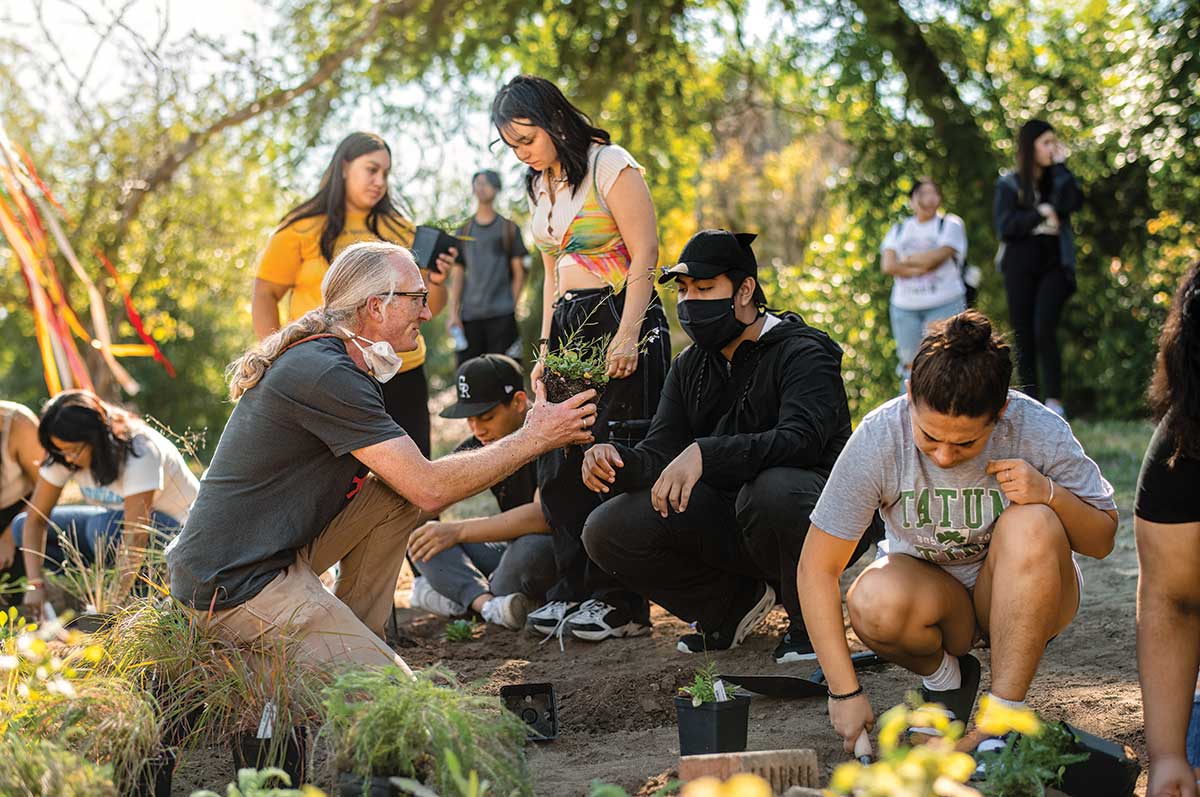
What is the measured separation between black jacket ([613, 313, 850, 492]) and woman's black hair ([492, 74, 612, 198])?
770 millimetres

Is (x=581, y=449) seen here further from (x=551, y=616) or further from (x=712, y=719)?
(x=712, y=719)

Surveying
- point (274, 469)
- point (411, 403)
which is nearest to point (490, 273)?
point (411, 403)

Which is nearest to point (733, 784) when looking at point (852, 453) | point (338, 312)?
point (852, 453)

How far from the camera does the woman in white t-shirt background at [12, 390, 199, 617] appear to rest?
496 centimetres

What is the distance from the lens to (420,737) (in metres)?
2.55

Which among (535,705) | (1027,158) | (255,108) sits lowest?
(535,705)

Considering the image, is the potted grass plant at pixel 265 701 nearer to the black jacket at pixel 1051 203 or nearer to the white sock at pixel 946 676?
the white sock at pixel 946 676

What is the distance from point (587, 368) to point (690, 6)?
23.2 feet

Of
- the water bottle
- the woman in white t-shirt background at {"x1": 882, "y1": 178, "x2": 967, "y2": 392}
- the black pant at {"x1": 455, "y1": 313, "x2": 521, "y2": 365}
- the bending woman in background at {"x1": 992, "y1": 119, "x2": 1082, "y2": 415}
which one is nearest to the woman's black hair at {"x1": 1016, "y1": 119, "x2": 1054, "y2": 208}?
the bending woman in background at {"x1": 992, "y1": 119, "x2": 1082, "y2": 415}

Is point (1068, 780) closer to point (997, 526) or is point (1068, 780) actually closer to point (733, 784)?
point (997, 526)

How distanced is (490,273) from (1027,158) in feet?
11.4

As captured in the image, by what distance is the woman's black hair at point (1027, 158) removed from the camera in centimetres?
786

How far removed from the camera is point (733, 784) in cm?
165

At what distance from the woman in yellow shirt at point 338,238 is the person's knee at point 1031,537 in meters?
2.60
